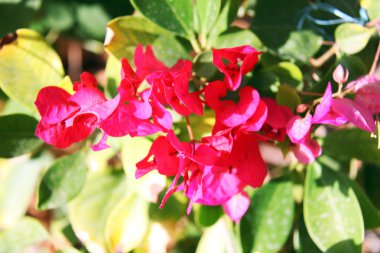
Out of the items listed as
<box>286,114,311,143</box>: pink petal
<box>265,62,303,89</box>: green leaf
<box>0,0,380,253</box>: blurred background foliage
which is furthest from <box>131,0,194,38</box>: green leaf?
<box>286,114,311,143</box>: pink petal

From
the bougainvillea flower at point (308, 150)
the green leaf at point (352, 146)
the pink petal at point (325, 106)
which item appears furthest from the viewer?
the green leaf at point (352, 146)

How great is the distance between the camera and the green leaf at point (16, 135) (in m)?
0.85

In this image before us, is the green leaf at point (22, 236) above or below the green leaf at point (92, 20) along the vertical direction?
below

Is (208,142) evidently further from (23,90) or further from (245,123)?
(23,90)

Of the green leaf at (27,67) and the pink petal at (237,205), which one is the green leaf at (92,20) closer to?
the green leaf at (27,67)

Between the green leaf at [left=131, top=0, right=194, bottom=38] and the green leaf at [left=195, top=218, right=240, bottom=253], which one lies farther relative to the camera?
the green leaf at [left=195, top=218, right=240, bottom=253]

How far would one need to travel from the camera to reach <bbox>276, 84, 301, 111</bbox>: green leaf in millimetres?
760

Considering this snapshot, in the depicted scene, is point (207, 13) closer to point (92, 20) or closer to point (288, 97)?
point (288, 97)

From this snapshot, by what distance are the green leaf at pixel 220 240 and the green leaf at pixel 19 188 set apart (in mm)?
429

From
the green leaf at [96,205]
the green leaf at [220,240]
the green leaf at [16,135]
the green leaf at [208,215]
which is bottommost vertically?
the green leaf at [220,240]

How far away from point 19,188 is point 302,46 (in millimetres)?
698

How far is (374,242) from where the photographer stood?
4.88 ft

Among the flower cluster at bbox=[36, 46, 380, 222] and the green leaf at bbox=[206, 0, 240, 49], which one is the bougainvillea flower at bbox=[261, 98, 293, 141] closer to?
the flower cluster at bbox=[36, 46, 380, 222]

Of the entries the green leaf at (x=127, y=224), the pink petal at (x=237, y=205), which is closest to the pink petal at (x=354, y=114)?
the pink petal at (x=237, y=205)
